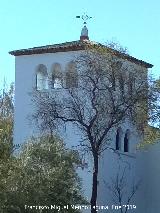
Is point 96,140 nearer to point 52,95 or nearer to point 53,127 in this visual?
point 53,127

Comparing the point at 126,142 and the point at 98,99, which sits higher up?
the point at 98,99

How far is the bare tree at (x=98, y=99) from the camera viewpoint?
984 inches

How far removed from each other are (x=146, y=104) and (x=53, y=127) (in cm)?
433

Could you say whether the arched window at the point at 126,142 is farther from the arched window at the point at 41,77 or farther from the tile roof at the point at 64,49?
the arched window at the point at 41,77

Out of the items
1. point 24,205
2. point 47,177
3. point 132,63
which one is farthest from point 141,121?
point 24,205

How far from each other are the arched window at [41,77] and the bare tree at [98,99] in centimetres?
263

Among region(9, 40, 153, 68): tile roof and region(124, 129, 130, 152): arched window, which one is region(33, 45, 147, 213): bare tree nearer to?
region(9, 40, 153, 68): tile roof

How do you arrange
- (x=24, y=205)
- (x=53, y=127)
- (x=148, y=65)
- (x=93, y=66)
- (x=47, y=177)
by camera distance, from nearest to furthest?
(x=24, y=205), (x=47, y=177), (x=93, y=66), (x=53, y=127), (x=148, y=65)

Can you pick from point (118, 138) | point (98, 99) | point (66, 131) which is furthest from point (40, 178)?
point (118, 138)

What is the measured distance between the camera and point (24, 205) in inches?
625

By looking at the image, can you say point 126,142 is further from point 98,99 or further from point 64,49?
point 98,99

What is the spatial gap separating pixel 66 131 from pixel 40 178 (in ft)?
37.7

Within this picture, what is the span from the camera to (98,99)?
25781mm

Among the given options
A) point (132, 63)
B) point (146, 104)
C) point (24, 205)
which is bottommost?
point (24, 205)
